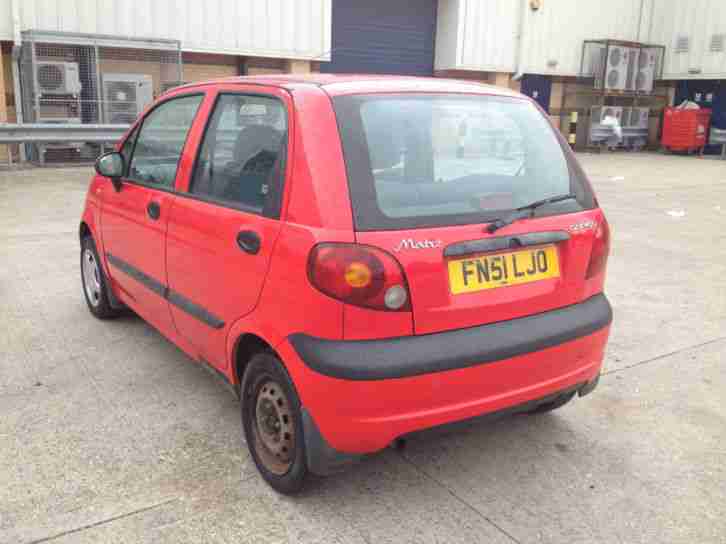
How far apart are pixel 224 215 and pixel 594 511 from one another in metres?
1.81

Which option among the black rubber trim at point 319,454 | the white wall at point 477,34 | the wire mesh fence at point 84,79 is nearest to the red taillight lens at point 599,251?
the black rubber trim at point 319,454

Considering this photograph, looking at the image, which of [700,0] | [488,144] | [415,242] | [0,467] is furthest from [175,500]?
[700,0]

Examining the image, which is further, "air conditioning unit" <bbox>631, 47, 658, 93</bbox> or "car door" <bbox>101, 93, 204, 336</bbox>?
"air conditioning unit" <bbox>631, 47, 658, 93</bbox>

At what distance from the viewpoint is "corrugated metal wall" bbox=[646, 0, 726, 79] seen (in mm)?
18969

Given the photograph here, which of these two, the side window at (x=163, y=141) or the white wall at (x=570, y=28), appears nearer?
the side window at (x=163, y=141)

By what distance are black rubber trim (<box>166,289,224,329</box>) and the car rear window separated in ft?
2.96

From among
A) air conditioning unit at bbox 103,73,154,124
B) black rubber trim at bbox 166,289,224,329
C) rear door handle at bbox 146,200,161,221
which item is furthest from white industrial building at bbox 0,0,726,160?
black rubber trim at bbox 166,289,224,329

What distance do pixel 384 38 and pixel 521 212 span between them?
14.9 meters

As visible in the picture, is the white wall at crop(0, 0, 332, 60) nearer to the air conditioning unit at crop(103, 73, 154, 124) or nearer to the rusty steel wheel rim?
the air conditioning unit at crop(103, 73, 154, 124)

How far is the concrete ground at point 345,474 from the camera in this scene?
2.43 m

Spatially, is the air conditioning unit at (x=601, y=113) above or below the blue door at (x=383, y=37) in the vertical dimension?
below

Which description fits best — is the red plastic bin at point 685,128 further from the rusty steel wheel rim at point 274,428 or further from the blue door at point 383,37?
the rusty steel wheel rim at point 274,428

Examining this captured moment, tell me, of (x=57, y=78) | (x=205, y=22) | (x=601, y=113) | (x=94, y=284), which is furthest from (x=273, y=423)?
(x=601, y=113)

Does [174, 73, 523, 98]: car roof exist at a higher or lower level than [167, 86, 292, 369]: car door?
higher
